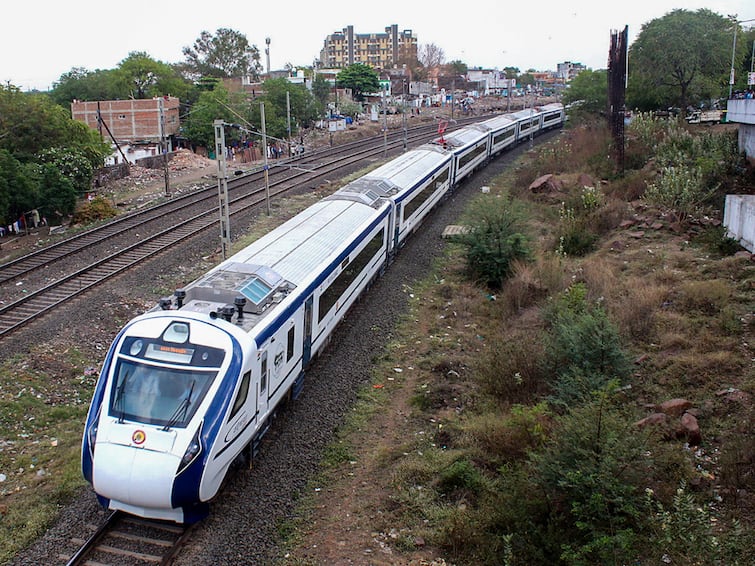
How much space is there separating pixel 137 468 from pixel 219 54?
88211 mm

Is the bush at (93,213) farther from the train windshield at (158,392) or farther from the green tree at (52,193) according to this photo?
the train windshield at (158,392)

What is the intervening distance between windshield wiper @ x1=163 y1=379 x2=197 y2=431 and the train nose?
4.5 inches

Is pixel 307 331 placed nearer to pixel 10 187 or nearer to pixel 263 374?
pixel 263 374

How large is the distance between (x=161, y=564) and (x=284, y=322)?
380cm

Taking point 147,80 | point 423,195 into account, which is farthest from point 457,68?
point 423,195

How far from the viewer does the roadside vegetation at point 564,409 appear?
7203mm

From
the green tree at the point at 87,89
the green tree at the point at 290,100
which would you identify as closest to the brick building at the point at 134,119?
the green tree at the point at 290,100

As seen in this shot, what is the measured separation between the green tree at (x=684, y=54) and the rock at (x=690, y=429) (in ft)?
108

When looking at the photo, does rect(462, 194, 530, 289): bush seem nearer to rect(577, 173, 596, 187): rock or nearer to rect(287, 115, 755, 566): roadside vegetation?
rect(287, 115, 755, 566): roadside vegetation

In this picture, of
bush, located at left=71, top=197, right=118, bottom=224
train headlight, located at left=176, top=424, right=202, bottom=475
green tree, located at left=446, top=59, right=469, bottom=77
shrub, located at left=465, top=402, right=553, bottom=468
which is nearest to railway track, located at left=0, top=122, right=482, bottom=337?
bush, located at left=71, top=197, right=118, bottom=224

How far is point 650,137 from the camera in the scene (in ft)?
99.3

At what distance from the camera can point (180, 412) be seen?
7898 mm

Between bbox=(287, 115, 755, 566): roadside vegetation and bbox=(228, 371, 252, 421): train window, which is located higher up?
bbox=(228, 371, 252, 421): train window

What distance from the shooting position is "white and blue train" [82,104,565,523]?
7.61 m
